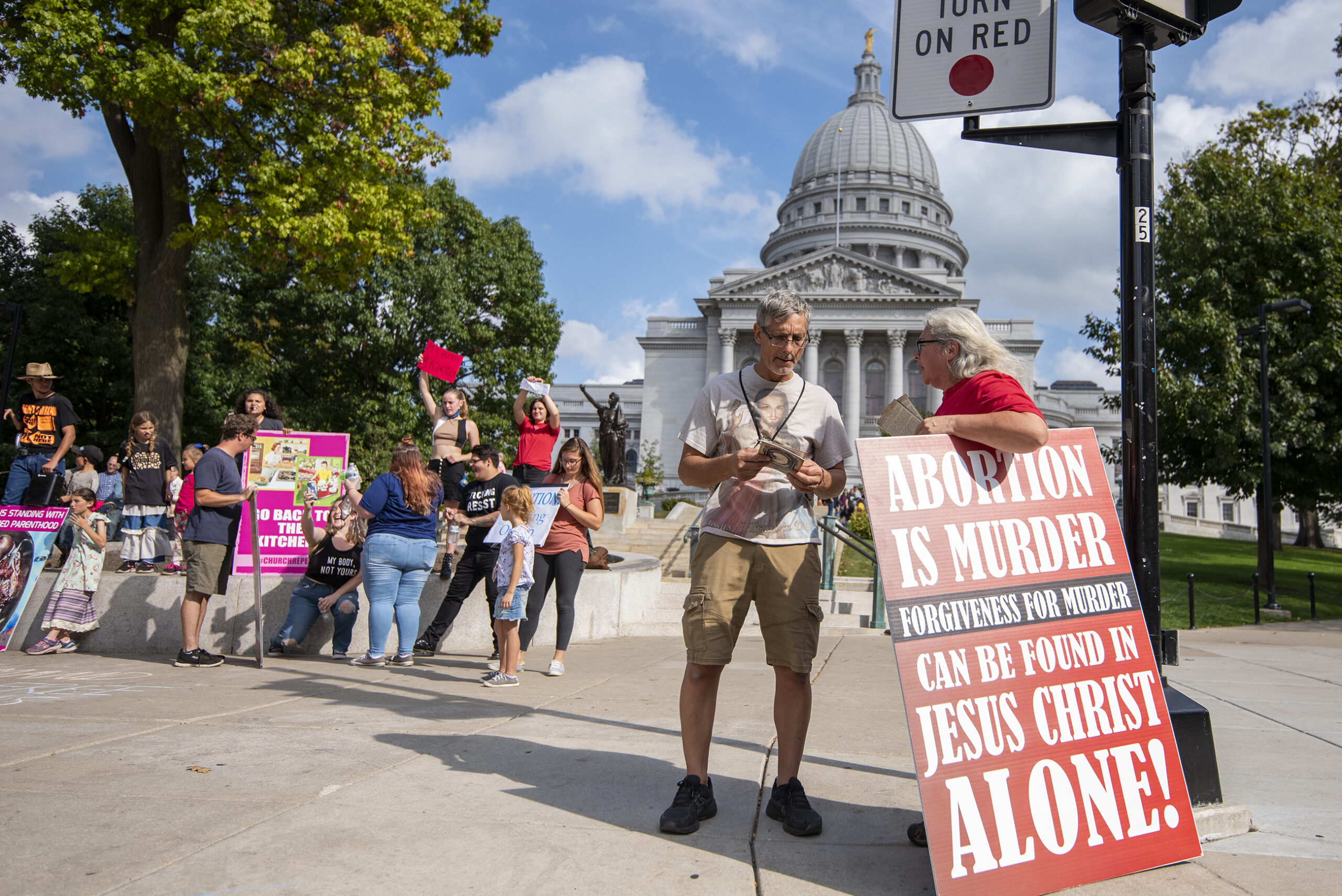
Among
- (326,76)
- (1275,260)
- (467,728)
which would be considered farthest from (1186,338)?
(467,728)

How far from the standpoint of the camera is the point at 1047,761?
2766 millimetres

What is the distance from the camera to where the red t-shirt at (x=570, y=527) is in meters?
6.62

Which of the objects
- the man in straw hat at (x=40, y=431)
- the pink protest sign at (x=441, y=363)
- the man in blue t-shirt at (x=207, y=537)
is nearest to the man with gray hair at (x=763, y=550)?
the man in blue t-shirt at (x=207, y=537)

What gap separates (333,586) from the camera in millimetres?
7324

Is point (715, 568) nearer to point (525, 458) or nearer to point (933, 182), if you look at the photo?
point (525, 458)

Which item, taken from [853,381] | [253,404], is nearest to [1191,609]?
[253,404]

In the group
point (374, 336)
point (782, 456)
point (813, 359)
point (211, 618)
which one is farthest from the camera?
point (813, 359)

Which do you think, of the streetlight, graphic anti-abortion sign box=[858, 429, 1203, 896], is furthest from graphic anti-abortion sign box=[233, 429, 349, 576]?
the streetlight

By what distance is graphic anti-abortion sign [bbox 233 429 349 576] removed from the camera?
7824 mm

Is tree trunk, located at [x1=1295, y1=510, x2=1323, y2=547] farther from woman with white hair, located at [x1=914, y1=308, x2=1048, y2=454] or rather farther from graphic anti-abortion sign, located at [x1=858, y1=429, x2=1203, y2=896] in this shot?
woman with white hair, located at [x1=914, y1=308, x2=1048, y2=454]

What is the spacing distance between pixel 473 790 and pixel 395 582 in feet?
11.8

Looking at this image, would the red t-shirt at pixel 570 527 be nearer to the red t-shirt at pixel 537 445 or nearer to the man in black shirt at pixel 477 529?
the man in black shirt at pixel 477 529

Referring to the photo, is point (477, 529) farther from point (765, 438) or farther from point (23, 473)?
point (23, 473)

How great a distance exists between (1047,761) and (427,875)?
6.19ft
